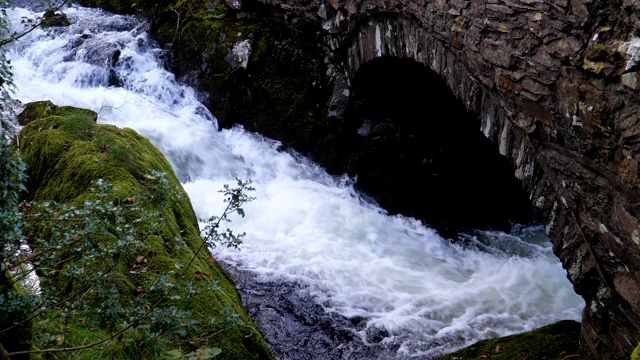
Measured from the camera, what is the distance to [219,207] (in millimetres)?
7641

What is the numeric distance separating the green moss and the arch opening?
394 centimetres

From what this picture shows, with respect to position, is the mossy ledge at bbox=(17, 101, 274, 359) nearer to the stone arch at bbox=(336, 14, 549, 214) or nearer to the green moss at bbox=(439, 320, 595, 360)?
the green moss at bbox=(439, 320, 595, 360)

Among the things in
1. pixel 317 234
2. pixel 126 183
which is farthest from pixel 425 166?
pixel 126 183

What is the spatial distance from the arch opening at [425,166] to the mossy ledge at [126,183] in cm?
436

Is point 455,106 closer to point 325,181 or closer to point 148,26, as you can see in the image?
point 325,181

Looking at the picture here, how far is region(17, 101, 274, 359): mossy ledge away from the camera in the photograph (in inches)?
136

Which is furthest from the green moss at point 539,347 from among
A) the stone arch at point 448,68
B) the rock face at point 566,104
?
the stone arch at point 448,68

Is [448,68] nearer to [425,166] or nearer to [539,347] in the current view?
[539,347]

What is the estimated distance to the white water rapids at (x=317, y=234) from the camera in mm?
6023

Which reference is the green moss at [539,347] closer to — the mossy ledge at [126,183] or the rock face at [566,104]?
the rock face at [566,104]

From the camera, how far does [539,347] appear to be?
166 inches

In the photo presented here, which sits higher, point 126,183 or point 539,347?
point 126,183

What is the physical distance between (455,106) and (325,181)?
2532 millimetres

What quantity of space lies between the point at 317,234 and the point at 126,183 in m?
3.68
